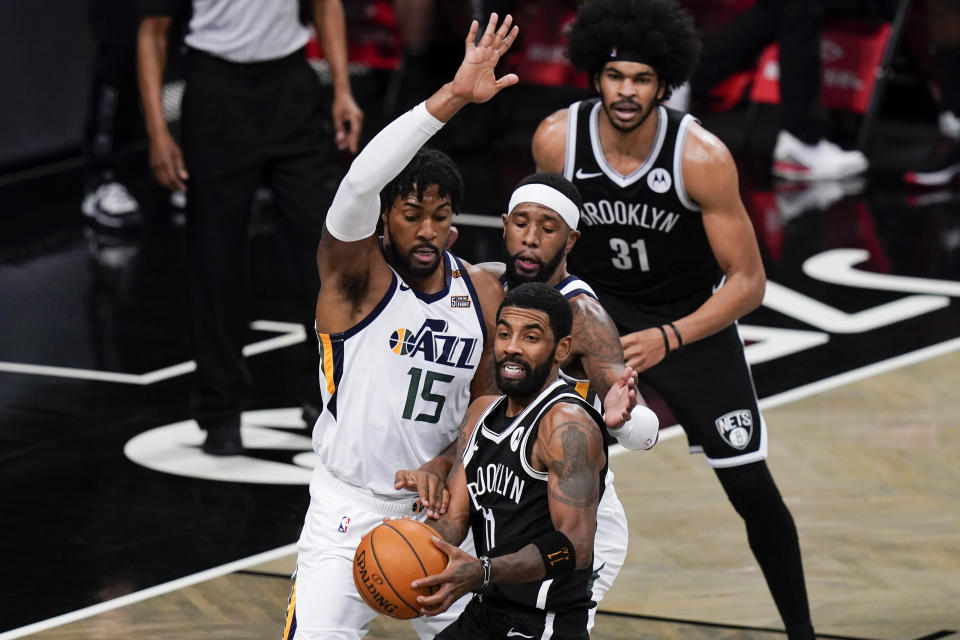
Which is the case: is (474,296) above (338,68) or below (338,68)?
below

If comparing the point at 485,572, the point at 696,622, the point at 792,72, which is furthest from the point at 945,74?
the point at 485,572

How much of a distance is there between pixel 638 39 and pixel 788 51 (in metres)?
6.18

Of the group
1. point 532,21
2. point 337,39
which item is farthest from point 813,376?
point 532,21

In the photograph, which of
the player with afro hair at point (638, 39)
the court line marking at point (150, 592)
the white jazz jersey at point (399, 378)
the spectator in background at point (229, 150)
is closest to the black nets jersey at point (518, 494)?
the white jazz jersey at point (399, 378)

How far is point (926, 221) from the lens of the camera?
10.9 meters

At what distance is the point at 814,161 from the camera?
1193 centimetres

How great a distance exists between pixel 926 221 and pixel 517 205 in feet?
21.0

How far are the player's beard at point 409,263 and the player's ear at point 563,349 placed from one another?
47 centimetres

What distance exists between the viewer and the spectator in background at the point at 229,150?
718 centimetres

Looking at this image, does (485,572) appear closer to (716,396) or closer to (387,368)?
(387,368)

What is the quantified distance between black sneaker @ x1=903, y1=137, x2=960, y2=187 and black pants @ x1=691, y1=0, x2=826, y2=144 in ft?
2.36

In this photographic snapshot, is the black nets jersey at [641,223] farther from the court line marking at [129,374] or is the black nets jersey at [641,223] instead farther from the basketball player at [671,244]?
the court line marking at [129,374]

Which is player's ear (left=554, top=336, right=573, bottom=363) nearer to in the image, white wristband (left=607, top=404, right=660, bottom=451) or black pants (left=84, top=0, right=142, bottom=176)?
white wristband (left=607, top=404, right=660, bottom=451)

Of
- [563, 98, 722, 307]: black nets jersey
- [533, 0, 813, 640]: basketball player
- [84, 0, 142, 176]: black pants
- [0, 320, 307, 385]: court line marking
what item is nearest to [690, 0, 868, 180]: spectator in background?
[84, 0, 142, 176]: black pants
